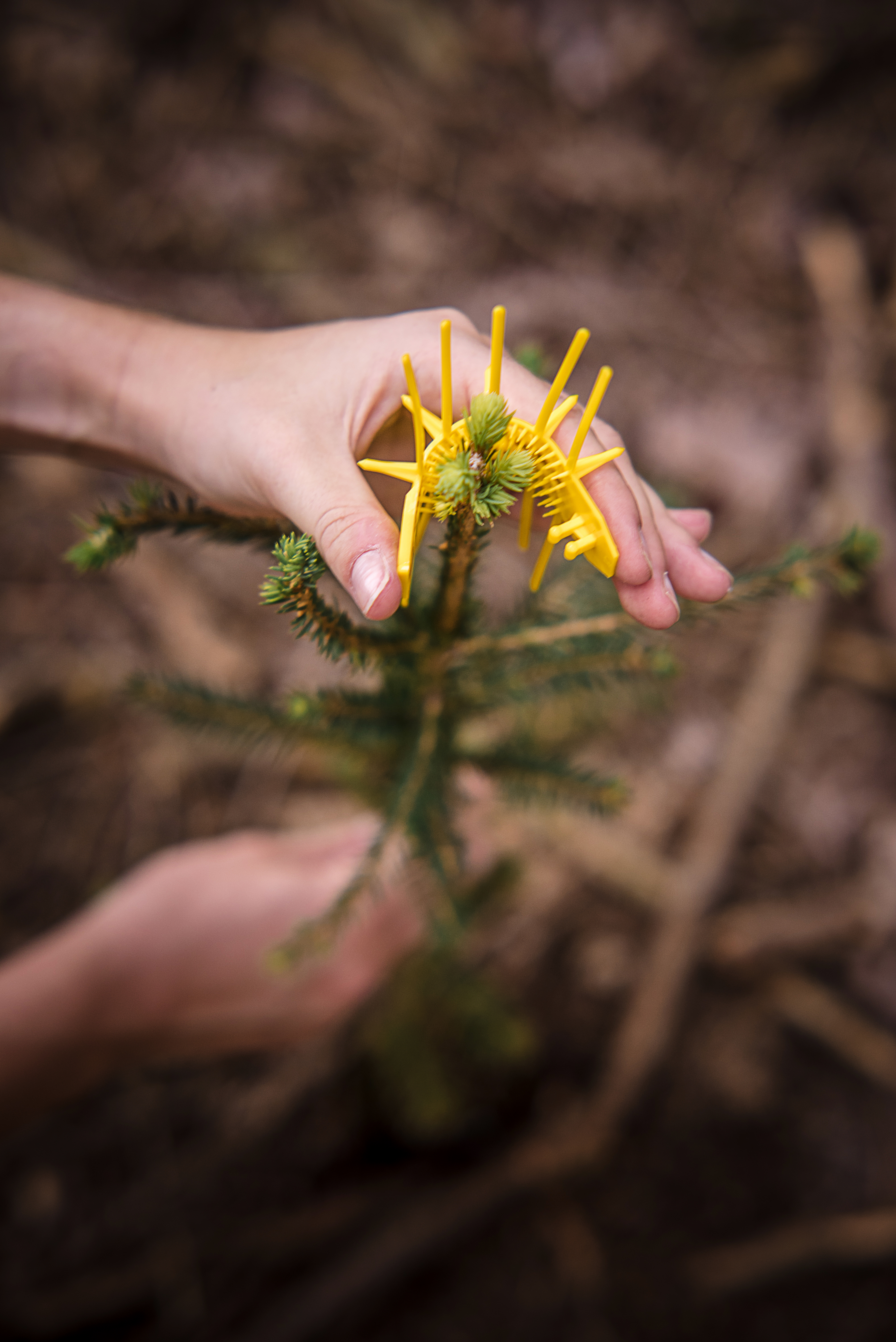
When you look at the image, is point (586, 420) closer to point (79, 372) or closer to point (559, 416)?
point (559, 416)

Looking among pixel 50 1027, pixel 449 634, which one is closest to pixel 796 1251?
pixel 50 1027

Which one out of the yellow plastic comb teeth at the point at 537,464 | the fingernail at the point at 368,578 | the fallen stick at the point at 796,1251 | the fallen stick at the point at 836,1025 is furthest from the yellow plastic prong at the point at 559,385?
the fallen stick at the point at 796,1251

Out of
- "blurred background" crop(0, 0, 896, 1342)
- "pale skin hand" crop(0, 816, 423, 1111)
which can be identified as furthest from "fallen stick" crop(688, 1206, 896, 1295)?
"pale skin hand" crop(0, 816, 423, 1111)

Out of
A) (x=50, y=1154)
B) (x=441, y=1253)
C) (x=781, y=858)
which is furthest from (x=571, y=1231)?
(x=50, y=1154)

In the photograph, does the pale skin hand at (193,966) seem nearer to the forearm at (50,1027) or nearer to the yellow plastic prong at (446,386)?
the forearm at (50,1027)

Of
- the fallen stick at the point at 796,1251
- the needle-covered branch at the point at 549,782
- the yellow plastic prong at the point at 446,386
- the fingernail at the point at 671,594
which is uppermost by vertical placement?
the yellow plastic prong at the point at 446,386

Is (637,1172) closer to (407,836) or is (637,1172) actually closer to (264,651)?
(407,836)

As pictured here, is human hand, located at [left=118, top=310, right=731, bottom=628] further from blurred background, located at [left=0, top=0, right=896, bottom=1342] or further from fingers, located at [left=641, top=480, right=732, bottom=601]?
blurred background, located at [left=0, top=0, right=896, bottom=1342]
